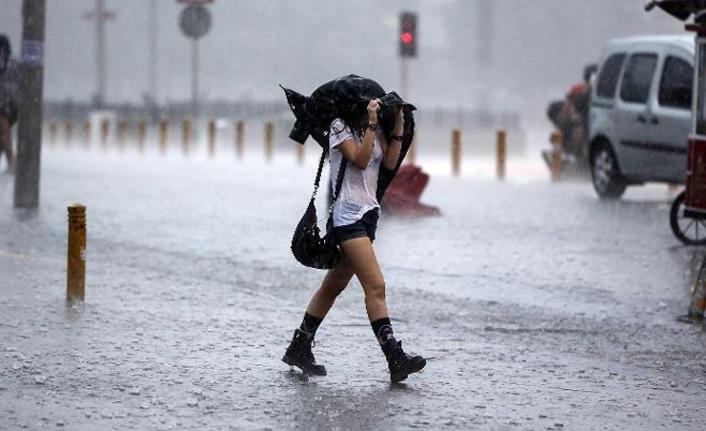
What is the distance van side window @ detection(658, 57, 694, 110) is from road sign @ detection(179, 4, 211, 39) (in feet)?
61.4

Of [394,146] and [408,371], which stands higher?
[394,146]

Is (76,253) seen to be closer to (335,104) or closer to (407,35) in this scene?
(335,104)

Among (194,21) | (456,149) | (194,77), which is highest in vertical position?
(194,21)

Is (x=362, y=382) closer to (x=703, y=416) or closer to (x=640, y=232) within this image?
(x=703, y=416)

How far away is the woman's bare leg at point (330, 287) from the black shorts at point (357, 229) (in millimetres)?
191

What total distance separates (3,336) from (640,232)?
8672mm

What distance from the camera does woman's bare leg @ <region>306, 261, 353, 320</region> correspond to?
7355 millimetres

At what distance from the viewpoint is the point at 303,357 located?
745 cm

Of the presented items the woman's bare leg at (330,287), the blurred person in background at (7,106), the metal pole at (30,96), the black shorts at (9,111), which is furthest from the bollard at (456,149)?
the woman's bare leg at (330,287)

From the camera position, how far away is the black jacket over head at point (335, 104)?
7047 millimetres

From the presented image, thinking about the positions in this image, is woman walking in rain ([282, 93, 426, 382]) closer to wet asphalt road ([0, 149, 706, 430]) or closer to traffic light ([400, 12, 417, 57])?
wet asphalt road ([0, 149, 706, 430])

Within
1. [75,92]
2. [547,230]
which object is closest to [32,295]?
[547,230]

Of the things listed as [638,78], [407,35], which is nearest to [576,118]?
[638,78]

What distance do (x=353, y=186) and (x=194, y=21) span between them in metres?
29.7
